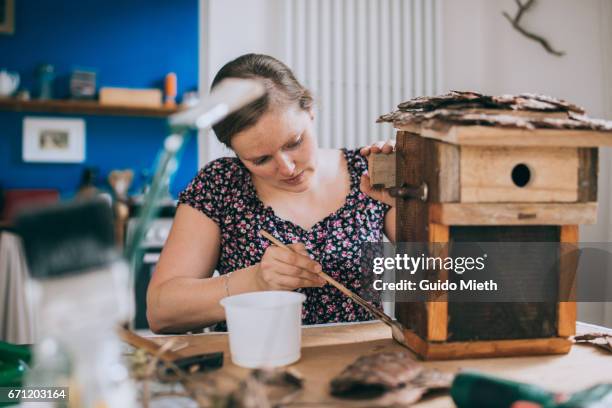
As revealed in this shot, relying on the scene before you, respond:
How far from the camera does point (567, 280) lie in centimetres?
99

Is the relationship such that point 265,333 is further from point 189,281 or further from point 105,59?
point 105,59

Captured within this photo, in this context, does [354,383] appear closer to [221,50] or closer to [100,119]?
[221,50]

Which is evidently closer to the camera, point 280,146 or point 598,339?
point 598,339

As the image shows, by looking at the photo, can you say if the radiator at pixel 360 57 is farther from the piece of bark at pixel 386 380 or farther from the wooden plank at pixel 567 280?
the piece of bark at pixel 386 380

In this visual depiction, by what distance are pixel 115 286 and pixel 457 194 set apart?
1.88 feet

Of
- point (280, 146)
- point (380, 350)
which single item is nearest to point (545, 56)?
point (280, 146)

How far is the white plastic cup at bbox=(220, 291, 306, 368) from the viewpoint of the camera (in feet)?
2.86

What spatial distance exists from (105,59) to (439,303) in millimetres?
3455

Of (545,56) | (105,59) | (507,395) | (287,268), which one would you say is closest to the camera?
(507,395)

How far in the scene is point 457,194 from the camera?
0.92 metres

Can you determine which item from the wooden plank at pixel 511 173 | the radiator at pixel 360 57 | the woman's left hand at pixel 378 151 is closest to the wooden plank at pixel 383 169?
the woman's left hand at pixel 378 151

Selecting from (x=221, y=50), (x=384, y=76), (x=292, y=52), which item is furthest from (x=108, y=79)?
(x=384, y=76)

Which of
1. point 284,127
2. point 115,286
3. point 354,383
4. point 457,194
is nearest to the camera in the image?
point 115,286

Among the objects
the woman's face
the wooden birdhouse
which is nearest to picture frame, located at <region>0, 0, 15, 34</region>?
the woman's face
